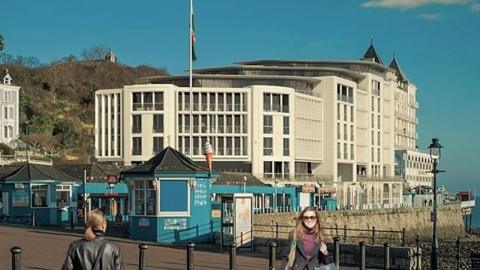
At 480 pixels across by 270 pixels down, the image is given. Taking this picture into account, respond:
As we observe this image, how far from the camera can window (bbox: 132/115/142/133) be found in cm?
9536

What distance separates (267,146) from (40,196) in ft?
173

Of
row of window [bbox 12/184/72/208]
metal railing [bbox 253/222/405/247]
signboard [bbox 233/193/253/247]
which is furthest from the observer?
row of window [bbox 12/184/72/208]

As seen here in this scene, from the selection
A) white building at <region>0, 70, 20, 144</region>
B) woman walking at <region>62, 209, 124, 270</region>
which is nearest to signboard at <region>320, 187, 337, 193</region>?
white building at <region>0, 70, 20, 144</region>

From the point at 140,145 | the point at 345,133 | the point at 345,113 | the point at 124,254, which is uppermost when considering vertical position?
the point at 345,113

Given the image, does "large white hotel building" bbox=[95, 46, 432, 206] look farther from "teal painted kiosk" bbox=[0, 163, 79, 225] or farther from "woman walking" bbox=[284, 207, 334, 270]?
"woman walking" bbox=[284, 207, 334, 270]

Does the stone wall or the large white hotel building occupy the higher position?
the large white hotel building

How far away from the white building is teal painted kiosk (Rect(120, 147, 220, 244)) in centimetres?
8486

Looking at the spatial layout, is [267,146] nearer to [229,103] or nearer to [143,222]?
[229,103]

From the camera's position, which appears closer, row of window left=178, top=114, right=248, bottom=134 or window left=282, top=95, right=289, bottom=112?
row of window left=178, top=114, right=248, bottom=134

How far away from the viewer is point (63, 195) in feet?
169

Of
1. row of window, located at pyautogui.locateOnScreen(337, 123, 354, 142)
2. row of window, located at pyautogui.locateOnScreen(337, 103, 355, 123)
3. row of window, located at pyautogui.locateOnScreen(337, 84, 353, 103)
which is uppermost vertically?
row of window, located at pyautogui.locateOnScreen(337, 84, 353, 103)

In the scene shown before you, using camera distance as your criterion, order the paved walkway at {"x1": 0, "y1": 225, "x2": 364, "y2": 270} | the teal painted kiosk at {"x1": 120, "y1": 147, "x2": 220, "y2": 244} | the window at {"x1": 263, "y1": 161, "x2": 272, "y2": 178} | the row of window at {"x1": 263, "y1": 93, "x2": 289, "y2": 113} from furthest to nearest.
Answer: the row of window at {"x1": 263, "y1": 93, "x2": 289, "y2": 113} < the window at {"x1": 263, "y1": 161, "x2": 272, "y2": 178} < the teal painted kiosk at {"x1": 120, "y1": 147, "x2": 220, "y2": 244} < the paved walkway at {"x1": 0, "y1": 225, "x2": 364, "y2": 270}

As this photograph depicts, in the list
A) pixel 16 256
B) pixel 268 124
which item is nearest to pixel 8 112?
pixel 268 124

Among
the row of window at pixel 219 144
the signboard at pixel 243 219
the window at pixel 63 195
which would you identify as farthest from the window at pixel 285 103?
the signboard at pixel 243 219
